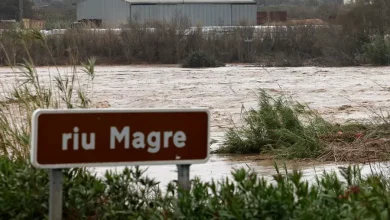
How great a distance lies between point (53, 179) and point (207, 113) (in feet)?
3.09

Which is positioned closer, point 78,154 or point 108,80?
point 78,154

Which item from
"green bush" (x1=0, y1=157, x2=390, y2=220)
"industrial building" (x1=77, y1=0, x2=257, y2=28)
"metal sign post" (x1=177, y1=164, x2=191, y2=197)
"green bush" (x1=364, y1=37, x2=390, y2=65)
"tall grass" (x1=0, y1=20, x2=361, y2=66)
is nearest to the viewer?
"green bush" (x1=0, y1=157, x2=390, y2=220)

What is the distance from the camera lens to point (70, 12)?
83.8m

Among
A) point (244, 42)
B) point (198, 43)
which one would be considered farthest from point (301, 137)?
point (244, 42)

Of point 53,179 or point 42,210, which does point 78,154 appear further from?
point 42,210

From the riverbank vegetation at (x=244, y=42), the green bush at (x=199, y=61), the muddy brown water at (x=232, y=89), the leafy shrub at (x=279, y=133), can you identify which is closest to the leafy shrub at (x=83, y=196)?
the muddy brown water at (x=232, y=89)

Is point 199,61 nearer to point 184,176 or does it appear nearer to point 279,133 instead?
point 279,133

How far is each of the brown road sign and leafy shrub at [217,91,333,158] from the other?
24.8 ft

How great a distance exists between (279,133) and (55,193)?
27.4 ft

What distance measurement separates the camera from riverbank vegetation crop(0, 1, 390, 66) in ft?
132

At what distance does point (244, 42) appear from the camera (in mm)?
43500

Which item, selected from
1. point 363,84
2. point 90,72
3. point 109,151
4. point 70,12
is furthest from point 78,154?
point 70,12

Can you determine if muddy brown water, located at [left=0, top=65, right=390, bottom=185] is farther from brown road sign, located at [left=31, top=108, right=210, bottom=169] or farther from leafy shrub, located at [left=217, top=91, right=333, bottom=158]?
brown road sign, located at [left=31, top=108, right=210, bottom=169]

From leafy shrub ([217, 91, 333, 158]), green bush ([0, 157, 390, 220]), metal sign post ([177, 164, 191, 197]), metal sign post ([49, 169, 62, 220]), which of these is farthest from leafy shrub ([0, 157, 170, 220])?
leafy shrub ([217, 91, 333, 158])
